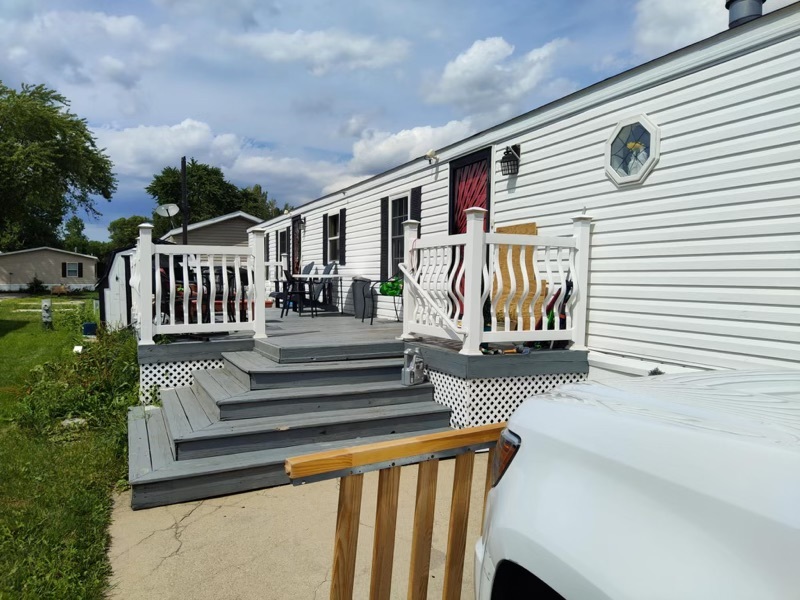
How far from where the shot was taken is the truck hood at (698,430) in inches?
30.5

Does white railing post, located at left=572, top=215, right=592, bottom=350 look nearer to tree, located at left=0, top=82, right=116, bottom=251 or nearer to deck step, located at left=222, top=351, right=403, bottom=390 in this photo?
deck step, located at left=222, top=351, right=403, bottom=390

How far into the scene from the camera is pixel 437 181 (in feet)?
23.2

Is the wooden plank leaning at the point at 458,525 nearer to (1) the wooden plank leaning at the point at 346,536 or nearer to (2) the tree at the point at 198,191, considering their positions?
(1) the wooden plank leaning at the point at 346,536

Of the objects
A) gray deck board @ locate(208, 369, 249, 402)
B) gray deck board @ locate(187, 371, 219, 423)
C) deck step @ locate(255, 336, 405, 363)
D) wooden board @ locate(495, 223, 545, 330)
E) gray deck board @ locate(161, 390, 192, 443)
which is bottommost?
gray deck board @ locate(161, 390, 192, 443)

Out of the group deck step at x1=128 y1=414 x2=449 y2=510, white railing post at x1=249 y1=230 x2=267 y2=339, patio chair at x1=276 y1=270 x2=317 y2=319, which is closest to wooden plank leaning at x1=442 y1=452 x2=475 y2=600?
deck step at x1=128 y1=414 x2=449 y2=510

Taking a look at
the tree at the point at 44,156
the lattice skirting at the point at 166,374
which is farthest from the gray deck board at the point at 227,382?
the tree at the point at 44,156

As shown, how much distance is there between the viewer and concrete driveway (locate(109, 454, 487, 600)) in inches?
92.9

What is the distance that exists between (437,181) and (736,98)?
12.7 feet

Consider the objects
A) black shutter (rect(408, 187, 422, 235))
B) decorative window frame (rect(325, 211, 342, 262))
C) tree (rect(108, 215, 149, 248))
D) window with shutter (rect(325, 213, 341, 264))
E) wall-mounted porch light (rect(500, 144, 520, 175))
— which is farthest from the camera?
tree (rect(108, 215, 149, 248))

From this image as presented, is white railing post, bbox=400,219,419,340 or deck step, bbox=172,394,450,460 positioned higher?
white railing post, bbox=400,219,419,340

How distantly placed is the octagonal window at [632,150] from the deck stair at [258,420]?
8.44 ft

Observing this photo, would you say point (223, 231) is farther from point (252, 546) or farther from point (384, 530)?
point (384, 530)

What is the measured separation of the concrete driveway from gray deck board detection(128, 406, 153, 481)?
0.19m

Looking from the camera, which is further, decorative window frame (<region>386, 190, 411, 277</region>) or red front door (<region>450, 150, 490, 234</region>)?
decorative window frame (<region>386, 190, 411, 277</region>)
